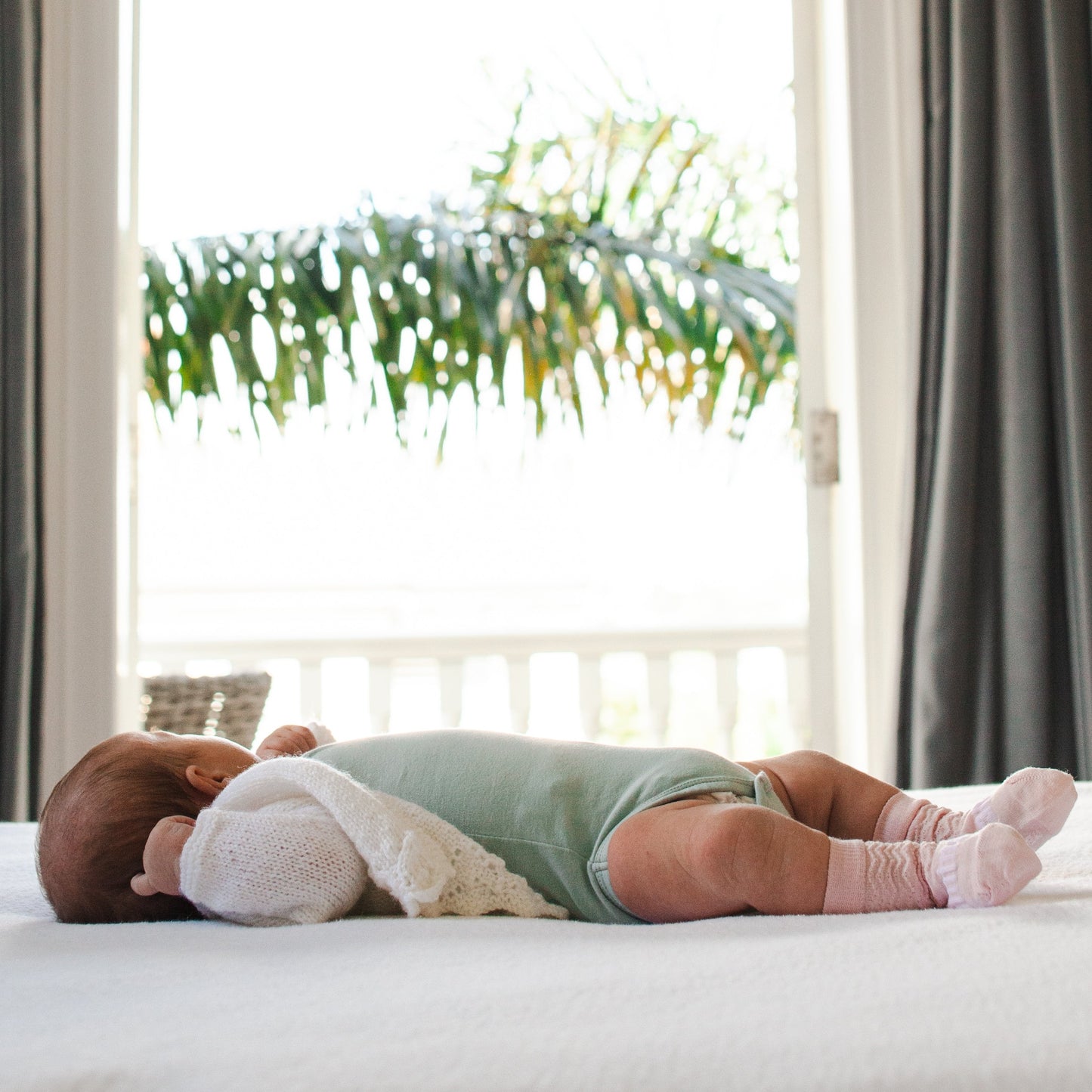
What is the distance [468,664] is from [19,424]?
127 centimetres

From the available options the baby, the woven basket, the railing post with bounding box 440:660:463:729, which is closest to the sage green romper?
the baby

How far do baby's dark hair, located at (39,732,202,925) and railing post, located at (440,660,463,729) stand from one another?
1.81 metres

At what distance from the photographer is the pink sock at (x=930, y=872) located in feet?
2.79

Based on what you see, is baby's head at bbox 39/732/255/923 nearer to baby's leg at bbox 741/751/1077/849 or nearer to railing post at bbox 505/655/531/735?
baby's leg at bbox 741/751/1077/849

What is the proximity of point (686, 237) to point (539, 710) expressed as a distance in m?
1.43

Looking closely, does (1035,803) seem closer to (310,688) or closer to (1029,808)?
(1029,808)

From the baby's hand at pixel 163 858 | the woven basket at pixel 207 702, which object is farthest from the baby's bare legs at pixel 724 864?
the woven basket at pixel 207 702

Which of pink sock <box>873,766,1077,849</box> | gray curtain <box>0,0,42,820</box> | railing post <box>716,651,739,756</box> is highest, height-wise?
gray curtain <box>0,0,42,820</box>

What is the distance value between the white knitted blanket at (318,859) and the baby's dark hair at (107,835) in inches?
3.7

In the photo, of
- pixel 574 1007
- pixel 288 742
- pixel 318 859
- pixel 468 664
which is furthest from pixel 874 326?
pixel 574 1007

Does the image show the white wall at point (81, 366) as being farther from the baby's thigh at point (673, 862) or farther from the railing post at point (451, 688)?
the baby's thigh at point (673, 862)

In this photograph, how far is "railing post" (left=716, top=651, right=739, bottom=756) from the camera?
2996 mm

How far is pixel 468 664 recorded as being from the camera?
2.96 m

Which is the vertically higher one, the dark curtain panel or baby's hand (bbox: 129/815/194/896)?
the dark curtain panel
